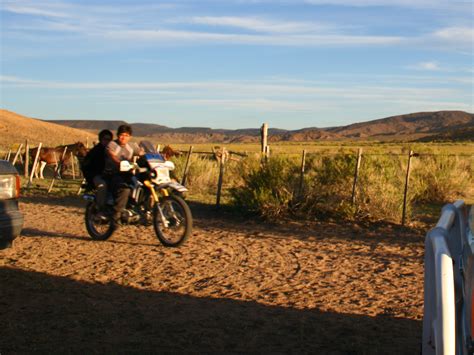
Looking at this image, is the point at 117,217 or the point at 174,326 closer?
the point at 174,326

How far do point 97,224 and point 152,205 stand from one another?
3.09ft

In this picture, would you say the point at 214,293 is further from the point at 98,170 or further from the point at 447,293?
the point at 447,293

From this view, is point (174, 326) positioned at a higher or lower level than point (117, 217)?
lower

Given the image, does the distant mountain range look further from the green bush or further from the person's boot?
the person's boot

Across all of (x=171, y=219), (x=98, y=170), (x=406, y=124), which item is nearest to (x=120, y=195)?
A: (x=98, y=170)

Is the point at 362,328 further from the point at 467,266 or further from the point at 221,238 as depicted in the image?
the point at 221,238

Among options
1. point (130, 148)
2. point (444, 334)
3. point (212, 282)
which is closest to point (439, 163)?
point (130, 148)

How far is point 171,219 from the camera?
901cm

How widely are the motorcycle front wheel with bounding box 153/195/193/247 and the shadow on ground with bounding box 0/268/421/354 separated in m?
2.37

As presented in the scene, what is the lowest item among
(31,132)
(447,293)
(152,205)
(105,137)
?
(152,205)

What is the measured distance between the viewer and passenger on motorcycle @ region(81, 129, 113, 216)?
943 centimetres

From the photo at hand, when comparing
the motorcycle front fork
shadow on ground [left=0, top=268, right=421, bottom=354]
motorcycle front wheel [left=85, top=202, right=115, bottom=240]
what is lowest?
shadow on ground [left=0, top=268, right=421, bottom=354]

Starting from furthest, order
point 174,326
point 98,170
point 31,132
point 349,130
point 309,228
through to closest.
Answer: point 349,130 → point 31,132 → point 309,228 → point 98,170 → point 174,326

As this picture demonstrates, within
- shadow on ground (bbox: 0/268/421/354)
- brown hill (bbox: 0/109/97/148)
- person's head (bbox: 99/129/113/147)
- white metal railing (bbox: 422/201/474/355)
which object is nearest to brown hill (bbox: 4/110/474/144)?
brown hill (bbox: 0/109/97/148)
